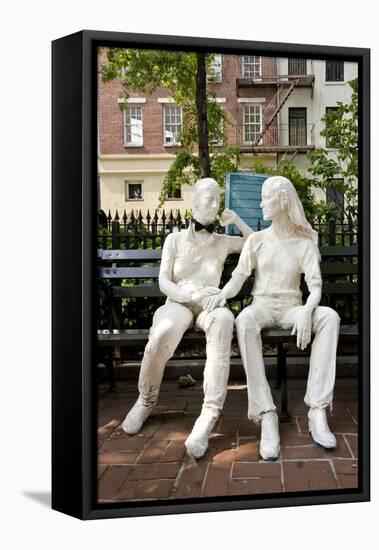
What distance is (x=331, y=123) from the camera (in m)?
6.14

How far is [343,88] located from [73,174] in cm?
196

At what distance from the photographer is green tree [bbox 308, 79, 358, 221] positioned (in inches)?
239

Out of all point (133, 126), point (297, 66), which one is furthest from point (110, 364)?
point (297, 66)

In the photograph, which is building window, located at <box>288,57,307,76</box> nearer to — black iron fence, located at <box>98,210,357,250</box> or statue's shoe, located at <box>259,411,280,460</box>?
black iron fence, located at <box>98,210,357,250</box>

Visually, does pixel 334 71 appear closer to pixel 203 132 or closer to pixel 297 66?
pixel 297 66

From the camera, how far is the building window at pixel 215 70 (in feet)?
18.9

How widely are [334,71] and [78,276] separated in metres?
2.14

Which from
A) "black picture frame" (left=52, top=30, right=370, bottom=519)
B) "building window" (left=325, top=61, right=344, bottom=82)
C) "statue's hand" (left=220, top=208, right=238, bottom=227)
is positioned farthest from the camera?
"statue's hand" (left=220, top=208, right=238, bottom=227)

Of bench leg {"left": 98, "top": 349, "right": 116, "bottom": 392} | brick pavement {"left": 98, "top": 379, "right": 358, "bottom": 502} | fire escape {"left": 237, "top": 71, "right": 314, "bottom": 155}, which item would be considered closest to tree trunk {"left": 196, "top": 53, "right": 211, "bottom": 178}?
fire escape {"left": 237, "top": 71, "right": 314, "bottom": 155}

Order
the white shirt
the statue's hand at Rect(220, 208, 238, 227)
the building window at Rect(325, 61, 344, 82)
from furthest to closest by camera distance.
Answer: the statue's hand at Rect(220, 208, 238, 227)
the white shirt
the building window at Rect(325, 61, 344, 82)

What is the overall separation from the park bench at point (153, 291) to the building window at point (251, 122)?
89 cm

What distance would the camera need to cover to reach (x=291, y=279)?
20.0 ft

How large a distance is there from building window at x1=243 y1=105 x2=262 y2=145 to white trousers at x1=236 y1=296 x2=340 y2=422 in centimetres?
112

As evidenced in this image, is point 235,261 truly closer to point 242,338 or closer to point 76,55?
point 242,338
